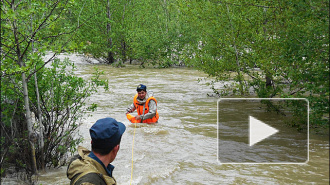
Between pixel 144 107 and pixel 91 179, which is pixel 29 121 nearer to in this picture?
pixel 91 179

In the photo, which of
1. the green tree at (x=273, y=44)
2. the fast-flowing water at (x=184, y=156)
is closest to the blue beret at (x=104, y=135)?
the fast-flowing water at (x=184, y=156)

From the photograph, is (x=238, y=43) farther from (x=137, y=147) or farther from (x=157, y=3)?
(x=157, y=3)

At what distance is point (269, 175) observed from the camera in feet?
21.6

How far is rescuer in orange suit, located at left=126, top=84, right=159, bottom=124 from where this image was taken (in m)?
10.1

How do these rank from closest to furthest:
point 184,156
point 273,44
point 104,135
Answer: point 104,135
point 184,156
point 273,44

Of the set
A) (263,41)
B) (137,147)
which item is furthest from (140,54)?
(137,147)

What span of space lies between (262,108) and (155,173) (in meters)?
6.16
